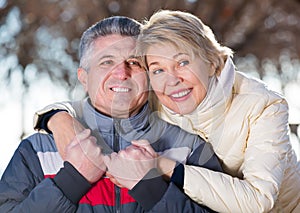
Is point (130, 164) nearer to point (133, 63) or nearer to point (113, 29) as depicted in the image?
point (133, 63)

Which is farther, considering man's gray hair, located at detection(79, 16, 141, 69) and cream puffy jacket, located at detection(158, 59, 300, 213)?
man's gray hair, located at detection(79, 16, 141, 69)

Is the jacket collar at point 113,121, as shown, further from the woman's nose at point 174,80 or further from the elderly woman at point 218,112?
the woman's nose at point 174,80

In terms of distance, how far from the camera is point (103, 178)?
2430 mm

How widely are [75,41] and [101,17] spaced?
0.28 m

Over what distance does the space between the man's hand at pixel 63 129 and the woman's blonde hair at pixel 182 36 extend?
12.5 inches

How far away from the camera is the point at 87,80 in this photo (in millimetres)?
2557

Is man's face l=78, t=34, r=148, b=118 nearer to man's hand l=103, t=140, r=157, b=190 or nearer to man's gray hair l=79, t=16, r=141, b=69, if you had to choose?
man's gray hair l=79, t=16, r=141, b=69

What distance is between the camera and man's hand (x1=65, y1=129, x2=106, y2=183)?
2.34m

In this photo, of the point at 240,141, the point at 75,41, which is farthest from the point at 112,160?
the point at 75,41

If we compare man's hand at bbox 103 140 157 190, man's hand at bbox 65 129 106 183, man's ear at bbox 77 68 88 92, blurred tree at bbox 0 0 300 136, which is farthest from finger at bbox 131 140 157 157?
blurred tree at bbox 0 0 300 136

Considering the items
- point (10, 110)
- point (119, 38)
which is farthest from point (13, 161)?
point (10, 110)

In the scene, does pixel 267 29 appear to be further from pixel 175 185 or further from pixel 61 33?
pixel 175 185

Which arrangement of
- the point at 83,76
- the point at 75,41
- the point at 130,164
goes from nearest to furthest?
the point at 130,164
the point at 83,76
the point at 75,41

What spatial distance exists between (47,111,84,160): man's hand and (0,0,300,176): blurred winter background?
2791 millimetres
